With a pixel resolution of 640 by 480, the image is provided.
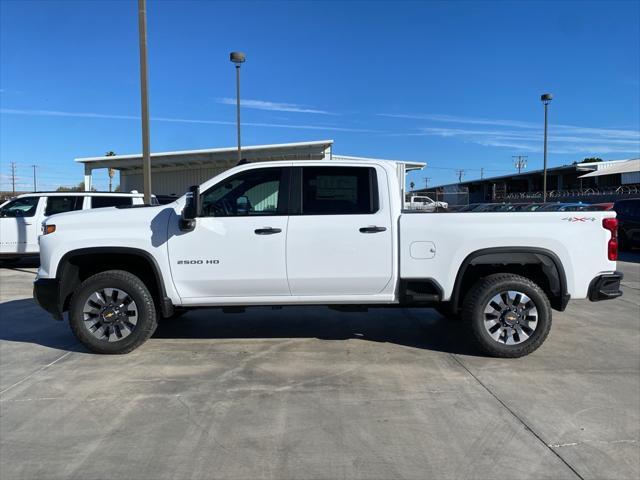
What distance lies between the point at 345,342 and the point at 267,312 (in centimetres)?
189

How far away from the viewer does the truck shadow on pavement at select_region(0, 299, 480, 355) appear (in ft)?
20.1

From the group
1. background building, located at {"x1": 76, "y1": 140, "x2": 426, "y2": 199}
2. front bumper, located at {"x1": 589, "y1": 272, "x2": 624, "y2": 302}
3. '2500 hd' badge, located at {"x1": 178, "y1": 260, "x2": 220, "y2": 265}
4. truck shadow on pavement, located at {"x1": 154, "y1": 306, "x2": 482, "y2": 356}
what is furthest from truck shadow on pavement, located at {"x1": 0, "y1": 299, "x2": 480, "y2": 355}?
background building, located at {"x1": 76, "y1": 140, "x2": 426, "y2": 199}

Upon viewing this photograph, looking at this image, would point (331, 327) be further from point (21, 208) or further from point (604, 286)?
point (21, 208)

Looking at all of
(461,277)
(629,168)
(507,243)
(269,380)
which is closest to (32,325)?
(269,380)

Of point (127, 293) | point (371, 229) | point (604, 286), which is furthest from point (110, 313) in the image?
point (604, 286)

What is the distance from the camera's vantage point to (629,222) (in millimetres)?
16953

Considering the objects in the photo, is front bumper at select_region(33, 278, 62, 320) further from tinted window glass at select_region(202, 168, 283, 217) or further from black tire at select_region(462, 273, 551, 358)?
black tire at select_region(462, 273, 551, 358)

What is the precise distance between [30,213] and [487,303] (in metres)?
11.4

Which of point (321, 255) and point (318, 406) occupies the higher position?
point (321, 255)

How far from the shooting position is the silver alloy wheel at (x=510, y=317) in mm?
5344

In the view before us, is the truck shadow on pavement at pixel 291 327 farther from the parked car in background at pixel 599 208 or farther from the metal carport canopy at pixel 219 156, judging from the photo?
the metal carport canopy at pixel 219 156

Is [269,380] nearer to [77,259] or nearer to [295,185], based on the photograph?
[295,185]

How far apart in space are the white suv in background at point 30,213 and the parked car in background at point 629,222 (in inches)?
626

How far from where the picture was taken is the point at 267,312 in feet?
24.9
